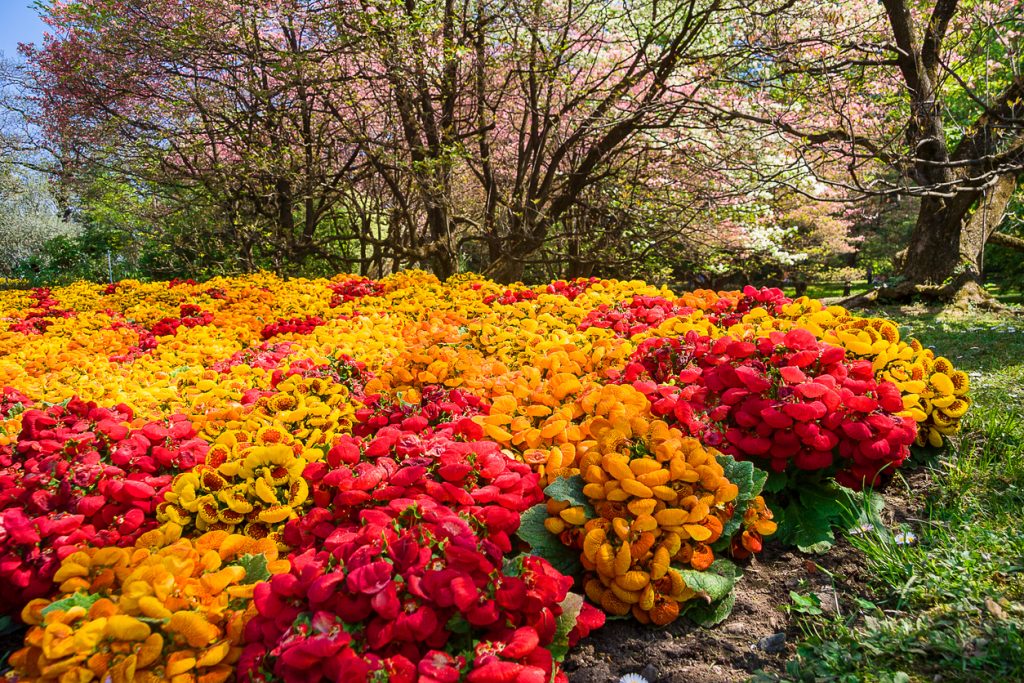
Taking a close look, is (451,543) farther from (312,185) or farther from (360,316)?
(312,185)

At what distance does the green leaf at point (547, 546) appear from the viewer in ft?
5.71

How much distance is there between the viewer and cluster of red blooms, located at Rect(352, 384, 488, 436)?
7.72 feet

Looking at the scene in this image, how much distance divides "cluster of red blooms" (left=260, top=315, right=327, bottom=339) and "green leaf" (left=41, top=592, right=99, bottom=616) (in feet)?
9.82

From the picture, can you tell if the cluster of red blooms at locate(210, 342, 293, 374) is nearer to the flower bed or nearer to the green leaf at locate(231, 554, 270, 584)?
the flower bed

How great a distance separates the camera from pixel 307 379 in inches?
110

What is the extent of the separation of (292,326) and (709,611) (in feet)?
11.7

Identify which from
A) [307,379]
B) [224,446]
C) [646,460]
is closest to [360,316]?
[307,379]

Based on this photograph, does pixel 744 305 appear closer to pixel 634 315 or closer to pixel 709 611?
pixel 634 315

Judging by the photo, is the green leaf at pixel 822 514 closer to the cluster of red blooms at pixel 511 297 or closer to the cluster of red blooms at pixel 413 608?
the cluster of red blooms at pixel 413 608

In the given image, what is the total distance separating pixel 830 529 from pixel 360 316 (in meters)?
3.48

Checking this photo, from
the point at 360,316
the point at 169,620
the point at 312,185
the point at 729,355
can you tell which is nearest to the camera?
the point at 169,620

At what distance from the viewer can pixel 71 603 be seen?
1.40 metres

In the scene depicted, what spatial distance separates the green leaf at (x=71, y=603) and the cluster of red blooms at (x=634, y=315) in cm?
249

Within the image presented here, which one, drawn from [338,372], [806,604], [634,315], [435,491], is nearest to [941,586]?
[806,604]
